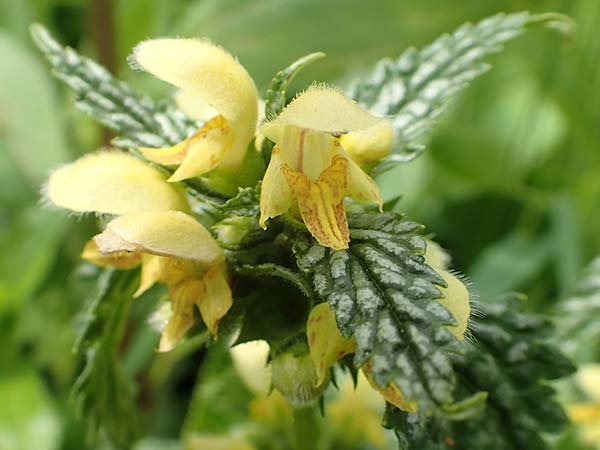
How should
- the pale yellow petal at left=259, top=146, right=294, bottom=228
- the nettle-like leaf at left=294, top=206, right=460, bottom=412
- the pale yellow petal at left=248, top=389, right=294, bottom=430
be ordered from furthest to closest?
the pale yellow petal at left=248, top=389, right=294, bottom=430 → the pale yellow petal at left=259, top=146, right=294, bottom=228 → the nettle-like leaf at left=294, top=206, right=460, bottom=412

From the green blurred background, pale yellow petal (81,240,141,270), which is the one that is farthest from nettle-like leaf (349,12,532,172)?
the green blurred background

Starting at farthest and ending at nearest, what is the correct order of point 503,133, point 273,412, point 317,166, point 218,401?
point 503,133 → point 218,401 → point 273,412 → point 317,166

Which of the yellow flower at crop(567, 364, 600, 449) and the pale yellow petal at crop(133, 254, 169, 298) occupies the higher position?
the pale yellow petal at crop(133, 254, 169, 298)

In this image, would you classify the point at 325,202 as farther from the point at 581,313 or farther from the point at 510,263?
the point at 510,263

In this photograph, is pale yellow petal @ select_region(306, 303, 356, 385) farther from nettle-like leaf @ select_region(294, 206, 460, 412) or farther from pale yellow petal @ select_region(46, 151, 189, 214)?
pale yellow petal @ select_region(46, 151, 189, 214)

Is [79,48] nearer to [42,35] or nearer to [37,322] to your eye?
[37,322]

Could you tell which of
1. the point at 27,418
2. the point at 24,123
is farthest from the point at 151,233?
the point at 24,123
